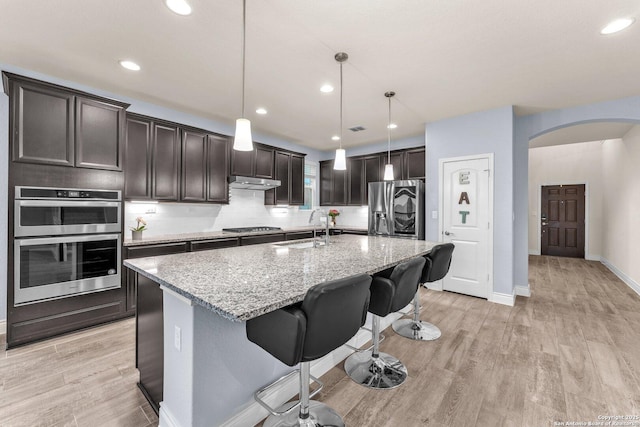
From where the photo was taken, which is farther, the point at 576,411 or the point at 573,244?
the point at 573,244

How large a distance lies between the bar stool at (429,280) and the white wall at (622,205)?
4036 millimetres

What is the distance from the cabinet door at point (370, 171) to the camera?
564 centimetres

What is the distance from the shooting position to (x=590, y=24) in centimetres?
208

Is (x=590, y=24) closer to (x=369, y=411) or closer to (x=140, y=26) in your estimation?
(x=369, y=411)

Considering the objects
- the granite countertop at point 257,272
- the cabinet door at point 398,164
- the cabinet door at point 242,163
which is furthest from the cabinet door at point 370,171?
the granite countertop at point 257,272

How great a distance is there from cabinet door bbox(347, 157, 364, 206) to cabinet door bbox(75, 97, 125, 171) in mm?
4116

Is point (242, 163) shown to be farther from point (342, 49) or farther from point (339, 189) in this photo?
point (342, 49)

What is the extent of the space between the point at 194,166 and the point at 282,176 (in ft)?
5.58

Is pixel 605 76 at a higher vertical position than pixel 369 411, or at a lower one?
higher

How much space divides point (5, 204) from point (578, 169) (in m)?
10.7

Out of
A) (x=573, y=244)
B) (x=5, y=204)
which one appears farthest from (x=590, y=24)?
(x=573, y=244)

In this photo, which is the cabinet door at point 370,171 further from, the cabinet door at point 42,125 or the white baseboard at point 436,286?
the cabinet door at point 42,125

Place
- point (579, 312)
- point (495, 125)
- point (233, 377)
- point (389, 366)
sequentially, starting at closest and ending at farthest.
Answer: point (233, 377), point (389, 366), point (579, 312), point (495, 125)

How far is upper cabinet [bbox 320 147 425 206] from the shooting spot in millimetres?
5051
